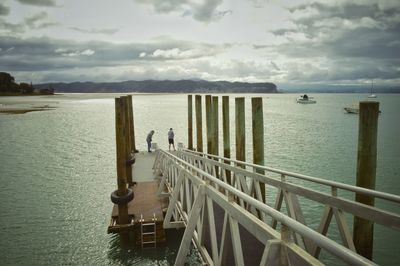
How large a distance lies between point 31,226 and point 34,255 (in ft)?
8.05

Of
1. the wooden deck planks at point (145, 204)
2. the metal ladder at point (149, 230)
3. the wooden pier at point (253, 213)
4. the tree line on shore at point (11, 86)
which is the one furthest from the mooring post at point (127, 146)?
the tree line on shore at point (11, 86)

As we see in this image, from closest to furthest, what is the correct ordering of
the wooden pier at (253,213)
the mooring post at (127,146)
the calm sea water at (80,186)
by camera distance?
the wooden pier at (253,213), the calm sea water at (80,186), the mooring post at (127,146)

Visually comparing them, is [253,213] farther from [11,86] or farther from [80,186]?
[11,86]

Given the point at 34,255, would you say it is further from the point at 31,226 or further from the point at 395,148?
the point at 395,148

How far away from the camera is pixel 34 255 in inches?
394

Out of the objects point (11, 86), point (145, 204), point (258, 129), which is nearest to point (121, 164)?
point (145, 204)

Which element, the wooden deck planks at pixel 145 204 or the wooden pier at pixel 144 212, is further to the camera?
the wooden deck planks at pixel 145 204

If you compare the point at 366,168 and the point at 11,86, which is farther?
the point at 11,86

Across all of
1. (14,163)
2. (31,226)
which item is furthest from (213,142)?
(14,163)

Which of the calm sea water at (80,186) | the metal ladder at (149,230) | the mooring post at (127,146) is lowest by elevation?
the calm sea water at (80,186)

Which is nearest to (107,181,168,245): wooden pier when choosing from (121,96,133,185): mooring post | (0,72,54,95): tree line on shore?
(121,96,133,185): mooring post

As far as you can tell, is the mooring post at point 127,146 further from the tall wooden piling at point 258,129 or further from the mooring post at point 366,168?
the mooring post at point 366,168

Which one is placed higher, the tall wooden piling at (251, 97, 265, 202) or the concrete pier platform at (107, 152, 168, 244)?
the tall wooden piling at (251, 97, 265, 202)

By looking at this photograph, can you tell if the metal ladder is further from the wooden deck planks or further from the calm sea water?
the calm sea water
